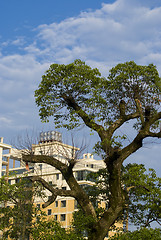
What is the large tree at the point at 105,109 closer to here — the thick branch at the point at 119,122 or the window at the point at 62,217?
the thick branch at the point at 119,122

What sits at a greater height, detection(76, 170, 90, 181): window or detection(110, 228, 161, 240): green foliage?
detection(76, 170, 90, 181): window

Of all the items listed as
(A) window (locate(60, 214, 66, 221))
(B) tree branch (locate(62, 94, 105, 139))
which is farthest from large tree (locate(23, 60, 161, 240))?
(A) window (locate(60, 214, 66, 221))

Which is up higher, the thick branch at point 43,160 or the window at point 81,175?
the window at point 81,175

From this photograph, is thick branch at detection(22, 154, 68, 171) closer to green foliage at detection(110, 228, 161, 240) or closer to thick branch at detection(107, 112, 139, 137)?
thick branch at detection(107, 112, 139, 137)

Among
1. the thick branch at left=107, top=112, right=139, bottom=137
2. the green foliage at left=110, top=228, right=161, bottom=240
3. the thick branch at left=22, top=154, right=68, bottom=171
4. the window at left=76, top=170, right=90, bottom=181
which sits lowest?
the green foliage at left=110, top=228, right=161, bottom=240

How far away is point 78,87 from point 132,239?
7090 mm

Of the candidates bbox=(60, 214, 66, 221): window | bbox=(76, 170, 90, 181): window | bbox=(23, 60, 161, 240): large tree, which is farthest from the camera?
bbox=(76, 170, 90, 181): window

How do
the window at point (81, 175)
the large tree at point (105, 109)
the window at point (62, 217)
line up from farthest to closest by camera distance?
the window at point (81, 175), the window at point (62, 217), the large tree at point (105, 109)

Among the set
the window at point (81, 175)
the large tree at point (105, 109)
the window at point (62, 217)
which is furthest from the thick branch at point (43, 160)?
the window at point (81, 175)

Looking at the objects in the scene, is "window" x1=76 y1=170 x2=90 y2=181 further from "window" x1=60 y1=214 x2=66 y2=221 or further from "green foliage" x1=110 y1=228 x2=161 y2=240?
"green foliage" x1=110 y1=228 x2=161 y2=240

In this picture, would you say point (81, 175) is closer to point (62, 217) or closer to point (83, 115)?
point (62, 217)

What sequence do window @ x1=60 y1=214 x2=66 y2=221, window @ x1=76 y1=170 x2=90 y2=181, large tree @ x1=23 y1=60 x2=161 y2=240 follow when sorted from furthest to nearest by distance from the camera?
window @ x1=76 y1=170 x2=90 y2=181 < window @ x1=60 y1=214 x2=66 y2=221 < large tree @ x1=23 y1=60 x2=161 y2=240

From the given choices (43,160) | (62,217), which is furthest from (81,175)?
(43,160)

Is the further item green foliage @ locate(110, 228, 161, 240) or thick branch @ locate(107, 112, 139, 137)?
green foliage @ locate(110, 228, 161, 240)
